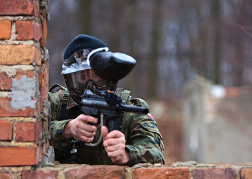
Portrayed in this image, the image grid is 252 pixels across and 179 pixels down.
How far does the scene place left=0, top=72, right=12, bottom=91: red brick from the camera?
5.82 ft

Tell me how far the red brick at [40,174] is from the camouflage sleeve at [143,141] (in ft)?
1.51

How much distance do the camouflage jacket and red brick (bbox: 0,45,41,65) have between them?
1.88 ft

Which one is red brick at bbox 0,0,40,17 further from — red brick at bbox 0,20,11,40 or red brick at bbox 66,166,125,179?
red brick at bbox 66,166,125,179

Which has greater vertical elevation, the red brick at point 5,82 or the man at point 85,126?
the red brick at point 5,82

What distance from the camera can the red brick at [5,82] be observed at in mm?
1775

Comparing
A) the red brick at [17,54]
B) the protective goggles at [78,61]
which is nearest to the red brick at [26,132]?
the red brick at [17,54]

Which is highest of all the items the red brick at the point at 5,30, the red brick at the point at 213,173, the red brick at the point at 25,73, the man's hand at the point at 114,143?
the red brick at the point at 5,30

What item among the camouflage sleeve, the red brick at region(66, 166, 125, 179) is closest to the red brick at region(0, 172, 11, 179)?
the red brick at region(66, 166, 125, 179)

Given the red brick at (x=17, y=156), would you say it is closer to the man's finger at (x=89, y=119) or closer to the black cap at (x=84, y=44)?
the man's finger at (x=89, y=119)

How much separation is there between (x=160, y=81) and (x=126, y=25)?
15.3 feet

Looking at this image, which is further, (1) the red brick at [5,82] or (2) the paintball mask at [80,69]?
(2) the paintball mask at [80,69]

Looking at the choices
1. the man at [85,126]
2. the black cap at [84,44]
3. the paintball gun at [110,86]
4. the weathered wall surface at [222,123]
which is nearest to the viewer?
the paintball gun at [110,86]

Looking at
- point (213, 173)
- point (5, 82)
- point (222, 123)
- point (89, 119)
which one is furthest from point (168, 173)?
point (222, 123)

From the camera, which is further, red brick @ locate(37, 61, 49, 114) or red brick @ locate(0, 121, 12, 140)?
red brick @ locate(37, 61, 49, 114)
